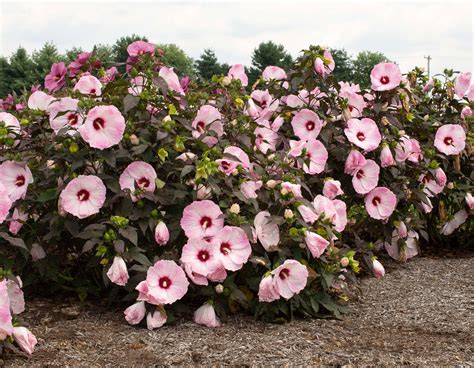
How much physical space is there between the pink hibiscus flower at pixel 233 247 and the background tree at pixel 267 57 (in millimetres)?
34112

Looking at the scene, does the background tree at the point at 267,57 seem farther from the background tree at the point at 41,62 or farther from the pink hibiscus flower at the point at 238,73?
the pink hibiscus flower at the point at 238,73

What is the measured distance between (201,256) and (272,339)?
451 millimetres

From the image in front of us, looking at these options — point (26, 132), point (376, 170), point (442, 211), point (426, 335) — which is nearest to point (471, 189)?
point (442, 211)

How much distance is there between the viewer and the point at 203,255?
2.93 meters

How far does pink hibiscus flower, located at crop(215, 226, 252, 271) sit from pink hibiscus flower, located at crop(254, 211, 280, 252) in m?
0.11

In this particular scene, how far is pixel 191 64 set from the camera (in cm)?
5188

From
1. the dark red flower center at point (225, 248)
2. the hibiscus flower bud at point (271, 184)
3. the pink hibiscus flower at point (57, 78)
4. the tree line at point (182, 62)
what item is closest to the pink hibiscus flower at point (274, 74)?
the pink hibiscus flower at point (57, 78)

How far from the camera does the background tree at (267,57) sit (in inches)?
1464

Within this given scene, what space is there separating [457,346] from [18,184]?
2017 mm

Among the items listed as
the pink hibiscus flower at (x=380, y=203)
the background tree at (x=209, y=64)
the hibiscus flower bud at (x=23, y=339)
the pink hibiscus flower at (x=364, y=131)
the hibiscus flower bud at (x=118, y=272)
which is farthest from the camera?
the background tree at (x=209, y=64)

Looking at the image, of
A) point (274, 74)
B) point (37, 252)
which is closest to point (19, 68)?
point (274, 74)

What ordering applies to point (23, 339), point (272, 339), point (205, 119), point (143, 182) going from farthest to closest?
point (205, 119) < point (143, 182) < point (272, 339) < point (23, 339)

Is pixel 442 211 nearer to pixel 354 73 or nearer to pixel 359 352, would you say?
pixel 359 352

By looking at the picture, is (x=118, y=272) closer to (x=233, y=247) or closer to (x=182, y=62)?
(x=233, y=247)
